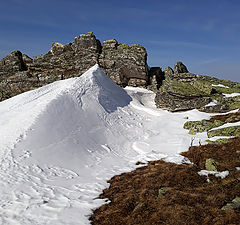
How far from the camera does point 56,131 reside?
21141 mm

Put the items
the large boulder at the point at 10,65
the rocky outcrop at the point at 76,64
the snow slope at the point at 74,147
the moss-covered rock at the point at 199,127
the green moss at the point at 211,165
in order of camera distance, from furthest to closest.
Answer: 1. the large boulder at the point at 10,65
2. the rocky outcrop at the point at 76,64
3. the moss-covered rock at the point at 199,127
4. the green moss at the point at 211,165
5. the snow slope at the point at 74,147

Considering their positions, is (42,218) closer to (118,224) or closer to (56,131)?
(118,224)

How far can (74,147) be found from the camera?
65.5ft

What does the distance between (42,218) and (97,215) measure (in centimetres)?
283

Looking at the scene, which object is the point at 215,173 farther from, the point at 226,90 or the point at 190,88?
the point at 226,90

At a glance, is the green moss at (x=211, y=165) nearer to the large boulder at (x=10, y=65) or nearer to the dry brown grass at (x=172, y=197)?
the dry brown grass at (x=172, y=197)

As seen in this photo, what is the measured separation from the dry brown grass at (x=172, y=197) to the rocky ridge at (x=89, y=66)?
35158 millimetres

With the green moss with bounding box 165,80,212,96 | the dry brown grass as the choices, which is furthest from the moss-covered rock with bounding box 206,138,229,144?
the green moss with bounding box 165,80,212,96

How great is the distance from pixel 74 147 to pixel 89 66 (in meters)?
37.6

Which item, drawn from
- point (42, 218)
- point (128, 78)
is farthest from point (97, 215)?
point (128, 78)

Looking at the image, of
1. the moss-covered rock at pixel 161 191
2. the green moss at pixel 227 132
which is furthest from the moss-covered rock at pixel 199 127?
the moss-covered rock at pixel 161 191

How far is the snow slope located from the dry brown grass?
141 centimetres

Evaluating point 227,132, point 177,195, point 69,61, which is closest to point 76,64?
point 69,61

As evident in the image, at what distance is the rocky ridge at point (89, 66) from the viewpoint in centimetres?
5016
